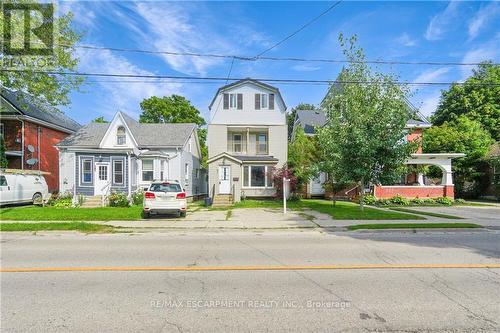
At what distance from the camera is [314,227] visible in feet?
39.4

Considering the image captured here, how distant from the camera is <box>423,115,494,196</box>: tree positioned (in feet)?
93.1

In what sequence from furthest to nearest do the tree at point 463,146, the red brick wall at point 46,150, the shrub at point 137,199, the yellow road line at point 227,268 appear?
the tree at point 463,146 < the red brick wall at point 46,150 < the shrub at point 137,199 < the yellow road line at point 227,268

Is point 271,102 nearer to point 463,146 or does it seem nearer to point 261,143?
point 261,143

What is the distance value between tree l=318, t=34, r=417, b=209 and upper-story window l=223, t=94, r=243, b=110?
11804 mm

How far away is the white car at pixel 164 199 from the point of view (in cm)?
1396

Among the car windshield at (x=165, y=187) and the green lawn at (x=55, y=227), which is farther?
the car windshield at (x=165, y=187)

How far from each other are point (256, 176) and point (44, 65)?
17.3 metres

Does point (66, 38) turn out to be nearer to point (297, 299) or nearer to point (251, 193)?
point (251, 193)

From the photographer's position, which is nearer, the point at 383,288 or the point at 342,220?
the point at 383,288

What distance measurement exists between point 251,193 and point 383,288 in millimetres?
21456

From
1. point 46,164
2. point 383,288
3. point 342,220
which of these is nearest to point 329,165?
point 342,220

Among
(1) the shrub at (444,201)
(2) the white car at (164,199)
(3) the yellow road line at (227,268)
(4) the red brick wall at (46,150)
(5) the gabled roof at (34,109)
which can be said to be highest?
(5) the gabled roof at (34,109)

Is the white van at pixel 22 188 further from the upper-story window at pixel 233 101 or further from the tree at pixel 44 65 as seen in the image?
the upper-story window at pixel 233 101

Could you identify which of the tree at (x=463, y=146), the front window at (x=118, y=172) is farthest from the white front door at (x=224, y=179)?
the tree at (x=463, y=146)
